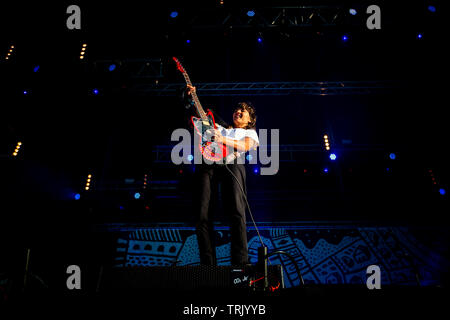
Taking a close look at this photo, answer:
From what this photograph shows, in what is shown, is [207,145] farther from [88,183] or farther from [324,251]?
[88,183]

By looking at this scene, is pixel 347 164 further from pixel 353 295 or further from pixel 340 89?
pixel 353 295

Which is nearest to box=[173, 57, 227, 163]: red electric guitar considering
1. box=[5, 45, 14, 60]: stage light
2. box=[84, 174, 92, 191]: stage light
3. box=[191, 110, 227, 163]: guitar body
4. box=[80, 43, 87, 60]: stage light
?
box=[191, 110, 227, 163]: guitar body

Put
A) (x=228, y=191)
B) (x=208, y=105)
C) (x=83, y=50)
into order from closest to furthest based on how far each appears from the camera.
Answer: (x=228, y=191)
(x=83, y=50)
(x=208, y=105)

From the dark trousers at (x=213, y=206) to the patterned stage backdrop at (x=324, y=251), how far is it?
1.30m

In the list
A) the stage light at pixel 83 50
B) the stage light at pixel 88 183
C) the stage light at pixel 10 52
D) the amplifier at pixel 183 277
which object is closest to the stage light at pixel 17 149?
the stage light at pixel 88 183

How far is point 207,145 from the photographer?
9.93 feet

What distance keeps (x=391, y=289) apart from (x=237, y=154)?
1.96 m

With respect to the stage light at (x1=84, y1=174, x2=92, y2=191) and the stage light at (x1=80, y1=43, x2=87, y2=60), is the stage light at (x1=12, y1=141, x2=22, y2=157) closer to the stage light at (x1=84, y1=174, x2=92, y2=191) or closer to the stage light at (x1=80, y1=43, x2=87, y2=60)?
the stage light at (x1=84, y1=174, x2=92, y2=191)

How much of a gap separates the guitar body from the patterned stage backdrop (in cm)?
147

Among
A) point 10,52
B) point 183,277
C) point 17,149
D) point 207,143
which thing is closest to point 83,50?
point 10,52

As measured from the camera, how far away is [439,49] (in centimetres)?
477

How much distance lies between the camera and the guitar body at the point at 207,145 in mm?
3004

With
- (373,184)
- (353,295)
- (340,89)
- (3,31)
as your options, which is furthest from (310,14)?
(3,31)

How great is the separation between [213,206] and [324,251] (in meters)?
1.87
